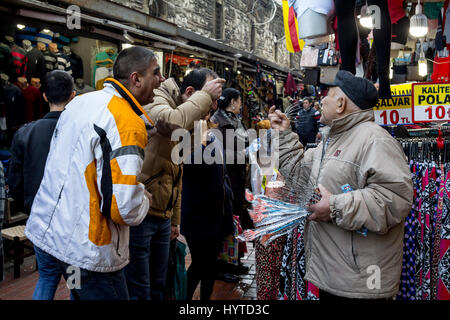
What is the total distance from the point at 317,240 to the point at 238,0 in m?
16.5

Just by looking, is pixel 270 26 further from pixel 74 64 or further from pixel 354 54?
pixel 354 54

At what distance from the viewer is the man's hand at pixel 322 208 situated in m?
2.06

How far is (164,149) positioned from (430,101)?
2.16m

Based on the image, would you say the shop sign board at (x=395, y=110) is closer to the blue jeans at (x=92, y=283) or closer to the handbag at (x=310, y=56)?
the handbag at (x=310, y=56)

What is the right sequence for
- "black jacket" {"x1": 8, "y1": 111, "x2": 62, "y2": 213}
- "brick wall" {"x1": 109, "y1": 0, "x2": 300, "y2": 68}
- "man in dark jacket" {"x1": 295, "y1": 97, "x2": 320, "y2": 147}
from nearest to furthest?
1. "black jacket" {"x1": 8, "y1": 111, "x2": 62, "y2": 213}
2. "man in dark jacket" {"x1": 295, "y1": 97, "x2": 320, "y2": 147}
3. "brick wall" {"x1": 109, "y1": 0, "x2": 300, "y2": 68}

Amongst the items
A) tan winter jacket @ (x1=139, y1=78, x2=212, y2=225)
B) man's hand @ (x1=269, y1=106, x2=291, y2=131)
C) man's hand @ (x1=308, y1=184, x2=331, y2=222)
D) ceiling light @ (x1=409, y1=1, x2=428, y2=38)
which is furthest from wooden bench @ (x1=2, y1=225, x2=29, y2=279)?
ceiling light @ (x1=409, y1=1, x2=428, y2=38)

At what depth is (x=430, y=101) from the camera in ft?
9.89

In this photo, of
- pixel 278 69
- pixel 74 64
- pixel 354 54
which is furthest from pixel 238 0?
pixel 354 54

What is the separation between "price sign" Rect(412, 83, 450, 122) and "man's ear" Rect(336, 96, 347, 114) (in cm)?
115

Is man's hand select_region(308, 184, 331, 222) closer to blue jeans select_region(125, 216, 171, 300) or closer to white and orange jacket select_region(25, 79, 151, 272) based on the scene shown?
white and orange jacket select_region(25, 79, 151, 272)

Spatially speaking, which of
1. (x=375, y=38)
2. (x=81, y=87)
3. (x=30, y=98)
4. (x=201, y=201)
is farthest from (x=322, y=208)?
(x=81, y=87)

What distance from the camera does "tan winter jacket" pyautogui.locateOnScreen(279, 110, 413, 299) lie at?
1988 millimetres

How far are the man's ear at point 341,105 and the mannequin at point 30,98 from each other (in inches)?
200

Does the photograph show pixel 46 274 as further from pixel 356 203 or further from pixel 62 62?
pixel 62 62
